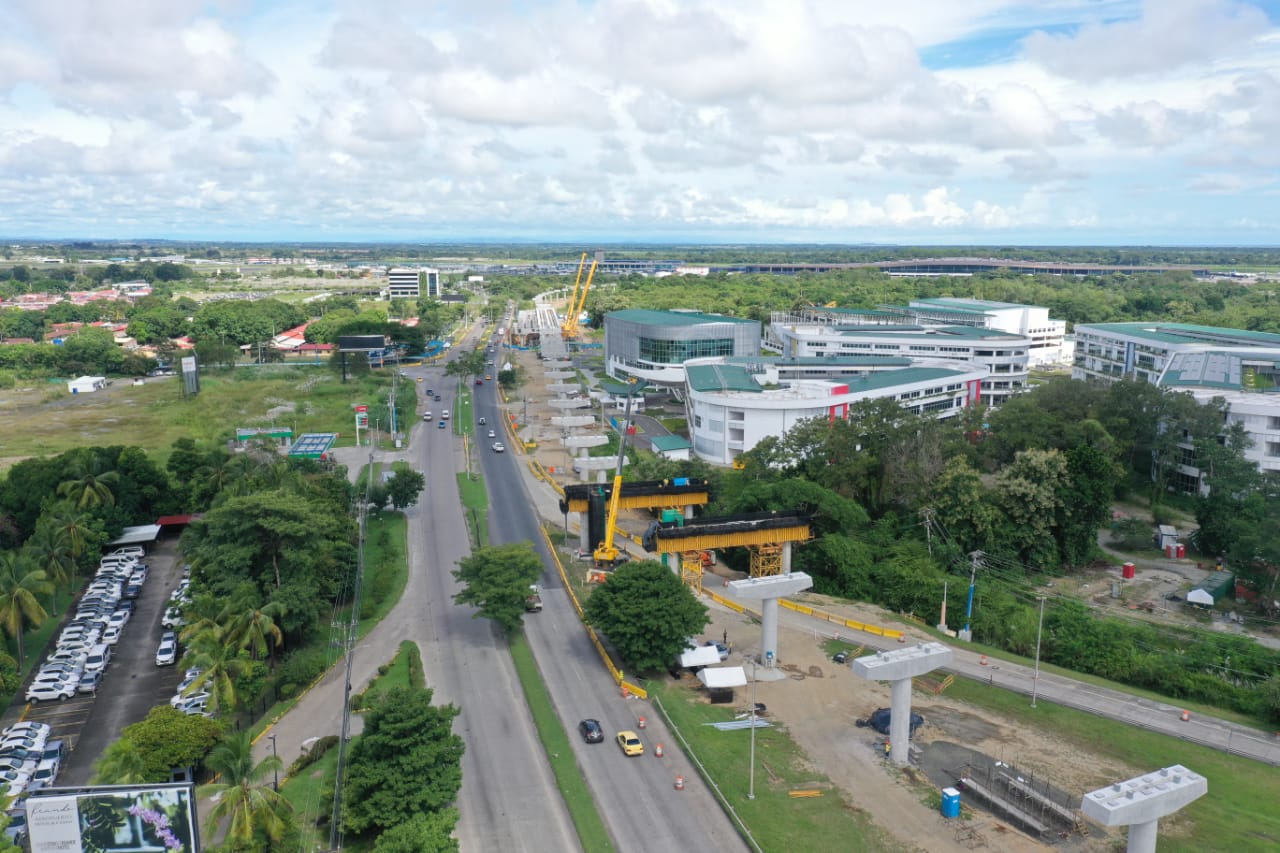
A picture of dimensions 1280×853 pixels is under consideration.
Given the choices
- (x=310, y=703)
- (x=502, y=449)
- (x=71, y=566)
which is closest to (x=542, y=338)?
(x=502, y=449)

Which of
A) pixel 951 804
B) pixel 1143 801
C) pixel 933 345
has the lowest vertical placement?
pixel 951 804

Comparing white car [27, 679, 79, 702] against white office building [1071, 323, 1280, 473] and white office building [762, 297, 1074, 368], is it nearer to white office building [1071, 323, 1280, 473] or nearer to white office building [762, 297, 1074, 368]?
white office building [1071, 323, 1280, 473]

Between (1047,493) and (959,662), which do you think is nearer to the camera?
(959,662)

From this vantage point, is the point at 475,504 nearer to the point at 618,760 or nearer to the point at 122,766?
the point at 618,760

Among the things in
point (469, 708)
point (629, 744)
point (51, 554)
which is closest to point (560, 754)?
point (629, 744)

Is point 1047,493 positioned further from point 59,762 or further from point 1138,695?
point 59,762

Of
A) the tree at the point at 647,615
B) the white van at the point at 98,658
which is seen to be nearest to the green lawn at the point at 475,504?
the tree at the point at 647,615

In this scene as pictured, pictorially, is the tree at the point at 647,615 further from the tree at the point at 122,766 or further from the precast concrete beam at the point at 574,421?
the precast concrete beam at the point at 574,421
